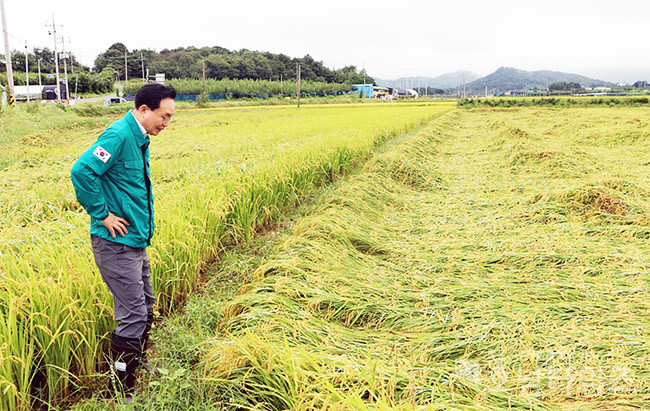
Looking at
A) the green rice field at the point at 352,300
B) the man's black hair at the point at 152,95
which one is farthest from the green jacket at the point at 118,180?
the green rice field at the point at 352,300

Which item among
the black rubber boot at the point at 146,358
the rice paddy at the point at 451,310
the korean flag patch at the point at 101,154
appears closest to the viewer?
the rice paddy at the point at 451,310

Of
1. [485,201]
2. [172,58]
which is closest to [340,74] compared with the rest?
[172,58]

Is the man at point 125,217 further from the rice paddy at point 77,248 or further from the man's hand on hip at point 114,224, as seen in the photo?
the rice paddy at point 77,248

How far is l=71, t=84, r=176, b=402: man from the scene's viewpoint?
1925mm

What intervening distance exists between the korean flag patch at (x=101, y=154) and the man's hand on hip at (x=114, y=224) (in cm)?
26

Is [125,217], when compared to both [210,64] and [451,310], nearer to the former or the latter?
[451,310]

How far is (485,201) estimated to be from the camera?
5.19 m

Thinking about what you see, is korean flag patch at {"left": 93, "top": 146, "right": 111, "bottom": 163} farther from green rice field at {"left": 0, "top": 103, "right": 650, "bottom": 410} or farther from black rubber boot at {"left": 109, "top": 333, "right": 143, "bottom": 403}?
black rubber boot at {"left": 109, "top": 333, "right": 143, "bottom": 403}

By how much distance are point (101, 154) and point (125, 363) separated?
1009 mm

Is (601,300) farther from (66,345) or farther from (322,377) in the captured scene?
(66,345)

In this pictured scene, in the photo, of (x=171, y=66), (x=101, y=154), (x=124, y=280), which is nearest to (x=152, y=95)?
(x=101, y=154)

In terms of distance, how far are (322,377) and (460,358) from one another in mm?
766

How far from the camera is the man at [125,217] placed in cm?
192

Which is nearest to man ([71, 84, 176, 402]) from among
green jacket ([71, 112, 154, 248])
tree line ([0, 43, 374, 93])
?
green jacket ([71, 112, 154, 248])
